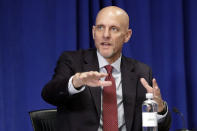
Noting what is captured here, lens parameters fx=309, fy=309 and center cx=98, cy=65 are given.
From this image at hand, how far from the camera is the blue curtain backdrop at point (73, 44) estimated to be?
287 centimetres

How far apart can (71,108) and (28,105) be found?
0.93 m

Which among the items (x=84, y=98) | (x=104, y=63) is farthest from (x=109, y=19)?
(x=84, y=98)

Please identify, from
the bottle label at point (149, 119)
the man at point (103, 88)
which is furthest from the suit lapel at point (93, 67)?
the bottle label at point (149, 119)

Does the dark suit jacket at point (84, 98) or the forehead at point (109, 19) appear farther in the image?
the forehead at point (109, 19)

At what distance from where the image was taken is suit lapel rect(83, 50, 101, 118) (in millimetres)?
2059

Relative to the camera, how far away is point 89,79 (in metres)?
1.71

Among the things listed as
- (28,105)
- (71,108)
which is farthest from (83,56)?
(28,105)

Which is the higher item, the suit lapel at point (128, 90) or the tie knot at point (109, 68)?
the tie knot at point (109, 68)

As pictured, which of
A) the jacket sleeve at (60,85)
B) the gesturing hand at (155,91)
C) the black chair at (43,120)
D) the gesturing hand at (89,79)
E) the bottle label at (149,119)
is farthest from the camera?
the black chair at (43,120)

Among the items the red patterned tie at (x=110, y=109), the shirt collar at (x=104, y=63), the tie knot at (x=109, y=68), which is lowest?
the red patterned tie at (x=110, y=109)

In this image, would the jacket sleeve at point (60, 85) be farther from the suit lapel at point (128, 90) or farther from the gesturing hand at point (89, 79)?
the suit lapel at point (128, 90)

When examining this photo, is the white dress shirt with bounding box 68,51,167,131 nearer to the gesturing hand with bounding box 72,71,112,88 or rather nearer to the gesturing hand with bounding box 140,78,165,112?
the gesturing hand with bounding box 140,78,165,112

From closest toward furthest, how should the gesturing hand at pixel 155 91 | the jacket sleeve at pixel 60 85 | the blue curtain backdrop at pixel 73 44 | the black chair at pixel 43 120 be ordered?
the gesturing hand at pixel 155 91
the jacket sleeve at pixel 60 85
the black chair at pixel 43 120
the blue curtain backdrop at pixel 73 44

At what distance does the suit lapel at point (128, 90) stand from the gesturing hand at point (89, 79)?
0.47 metres
